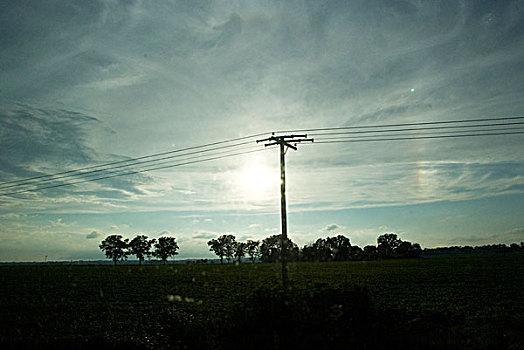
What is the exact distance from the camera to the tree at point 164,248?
189000mm

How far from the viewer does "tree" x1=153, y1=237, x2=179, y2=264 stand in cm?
18900

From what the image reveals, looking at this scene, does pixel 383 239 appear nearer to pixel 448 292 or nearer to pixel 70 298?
pixel 448 292

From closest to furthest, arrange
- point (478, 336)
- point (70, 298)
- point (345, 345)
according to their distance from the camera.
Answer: point (345, 345)
point (478, 336)
point (70, 298)

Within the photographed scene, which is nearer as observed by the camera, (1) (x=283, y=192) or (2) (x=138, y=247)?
(1) (x=283, y=192)

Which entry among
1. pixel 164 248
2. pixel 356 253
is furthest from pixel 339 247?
pixel 164 248

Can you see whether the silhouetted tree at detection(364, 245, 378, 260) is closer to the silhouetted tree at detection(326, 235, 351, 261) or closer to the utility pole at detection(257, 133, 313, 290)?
the silhouetted tree at detection(326, 235, 351, 261)

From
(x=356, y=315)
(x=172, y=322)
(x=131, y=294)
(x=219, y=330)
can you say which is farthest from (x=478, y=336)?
(x=131, y=294)

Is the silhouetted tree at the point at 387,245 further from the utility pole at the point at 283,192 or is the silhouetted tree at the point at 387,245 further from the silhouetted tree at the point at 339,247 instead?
the utility pole at the point at 283,192

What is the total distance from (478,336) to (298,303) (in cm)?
796

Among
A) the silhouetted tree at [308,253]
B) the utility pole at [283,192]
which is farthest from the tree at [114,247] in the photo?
the utility pole at [283,192]

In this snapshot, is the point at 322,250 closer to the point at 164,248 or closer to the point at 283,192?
the point at 164,248

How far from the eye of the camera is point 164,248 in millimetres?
189000

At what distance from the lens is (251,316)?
12984 mm

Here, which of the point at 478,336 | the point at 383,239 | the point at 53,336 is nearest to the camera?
the point at 478,336
